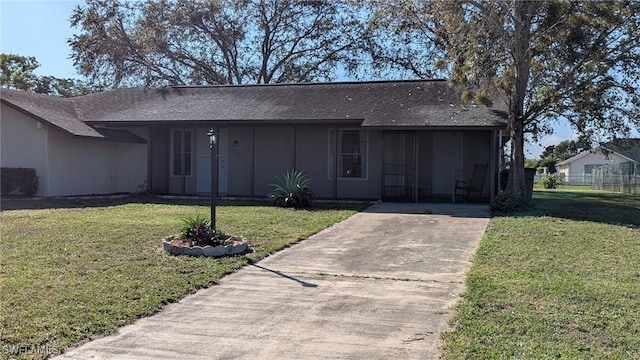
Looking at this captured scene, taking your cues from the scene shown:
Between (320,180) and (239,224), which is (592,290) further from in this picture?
(320,180)

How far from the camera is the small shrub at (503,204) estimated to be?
13070 millimetres

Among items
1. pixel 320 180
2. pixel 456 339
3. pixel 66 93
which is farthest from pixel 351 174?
pixel 66 93

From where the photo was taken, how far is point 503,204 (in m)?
13.1

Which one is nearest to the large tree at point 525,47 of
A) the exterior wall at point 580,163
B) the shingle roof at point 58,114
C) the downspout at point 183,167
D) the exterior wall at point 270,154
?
the exterior wall at point 270,154

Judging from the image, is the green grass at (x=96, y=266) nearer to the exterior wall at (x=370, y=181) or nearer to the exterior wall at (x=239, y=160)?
the exterior wall at (x=370, y=181)

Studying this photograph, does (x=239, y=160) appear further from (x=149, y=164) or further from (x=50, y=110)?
(x=50, y=110)

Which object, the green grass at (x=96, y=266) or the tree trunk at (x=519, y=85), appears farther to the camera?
the tree trunk at (x=519, y=85)

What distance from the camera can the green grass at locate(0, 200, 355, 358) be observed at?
445 cm

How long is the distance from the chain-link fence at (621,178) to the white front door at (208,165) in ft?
60.0

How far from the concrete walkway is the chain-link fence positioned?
19317 mm

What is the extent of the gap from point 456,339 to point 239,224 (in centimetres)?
682

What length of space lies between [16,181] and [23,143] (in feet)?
4.11

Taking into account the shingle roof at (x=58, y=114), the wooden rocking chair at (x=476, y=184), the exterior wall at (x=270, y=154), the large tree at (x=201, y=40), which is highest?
the large tree at (x=201, y=40)

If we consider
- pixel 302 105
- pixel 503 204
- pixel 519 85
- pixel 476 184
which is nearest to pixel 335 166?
pixel 302 105
